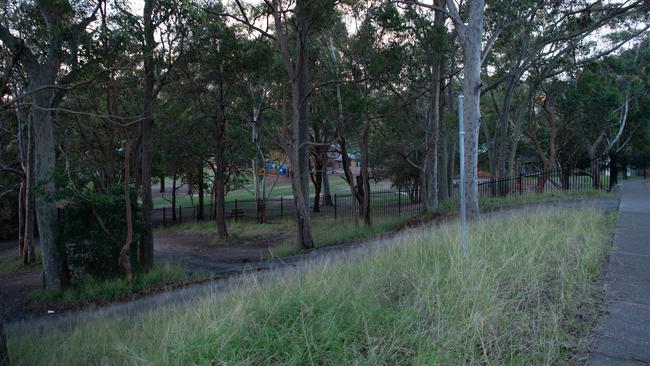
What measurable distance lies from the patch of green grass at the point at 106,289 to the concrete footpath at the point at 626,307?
9.16m

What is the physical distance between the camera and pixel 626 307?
3.74 m

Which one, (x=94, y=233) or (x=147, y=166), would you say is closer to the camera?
(x=94, y=233)

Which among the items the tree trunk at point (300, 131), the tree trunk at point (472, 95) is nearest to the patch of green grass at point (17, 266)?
the tree trunk at point (300, 131)

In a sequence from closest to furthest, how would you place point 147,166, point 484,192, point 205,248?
point 147,166 < point 205,248 < point 484,192

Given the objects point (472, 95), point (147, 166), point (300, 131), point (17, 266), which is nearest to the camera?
point (472, 95)

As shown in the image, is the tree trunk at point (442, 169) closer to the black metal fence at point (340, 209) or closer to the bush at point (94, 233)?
the black metal fence at point (340, 209)

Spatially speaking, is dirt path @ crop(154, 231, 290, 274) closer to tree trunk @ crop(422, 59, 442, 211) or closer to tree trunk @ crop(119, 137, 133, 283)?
tree trunk @ crop(119, 137, 133, 283)

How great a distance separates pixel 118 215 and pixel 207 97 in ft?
31.1

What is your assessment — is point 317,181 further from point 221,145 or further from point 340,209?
point 221,145

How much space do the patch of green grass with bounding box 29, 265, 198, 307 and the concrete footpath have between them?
30.1ft

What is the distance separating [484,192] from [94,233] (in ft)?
65.3

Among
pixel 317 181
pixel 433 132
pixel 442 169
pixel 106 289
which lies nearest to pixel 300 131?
pixel 433 132

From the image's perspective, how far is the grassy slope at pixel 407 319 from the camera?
9.91 ft

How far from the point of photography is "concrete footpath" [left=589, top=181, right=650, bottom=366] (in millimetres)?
2904
